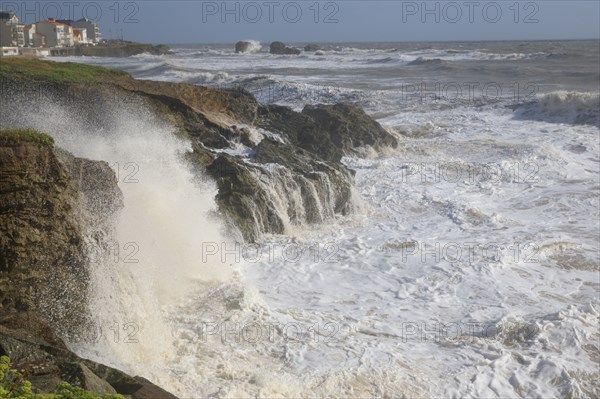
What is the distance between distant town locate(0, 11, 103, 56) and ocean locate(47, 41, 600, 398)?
4868 cm

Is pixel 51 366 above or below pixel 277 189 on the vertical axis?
below

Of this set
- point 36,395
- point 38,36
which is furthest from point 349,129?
point 38,36

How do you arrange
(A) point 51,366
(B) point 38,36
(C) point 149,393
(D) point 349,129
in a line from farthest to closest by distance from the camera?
(B) point 38,36 < (D) point 349,129 < (C) point 149,393 < (A) point 51,366

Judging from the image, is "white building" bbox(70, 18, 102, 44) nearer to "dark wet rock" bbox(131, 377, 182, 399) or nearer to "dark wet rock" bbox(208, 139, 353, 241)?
"dark wet rock" bbox(208, 139, 353, 241)

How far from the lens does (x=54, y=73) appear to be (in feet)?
49.7

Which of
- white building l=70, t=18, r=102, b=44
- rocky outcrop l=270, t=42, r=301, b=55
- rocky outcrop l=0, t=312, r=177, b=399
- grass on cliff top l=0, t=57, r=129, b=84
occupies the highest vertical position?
white building l=70, t=18, r=102, b=44

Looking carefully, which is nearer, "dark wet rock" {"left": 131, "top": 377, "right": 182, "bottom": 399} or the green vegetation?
the green vegetation

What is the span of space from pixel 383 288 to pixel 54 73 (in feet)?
33.4

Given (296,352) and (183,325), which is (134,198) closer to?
(183,325)

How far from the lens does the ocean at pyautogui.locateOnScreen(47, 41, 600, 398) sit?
21.7 ft

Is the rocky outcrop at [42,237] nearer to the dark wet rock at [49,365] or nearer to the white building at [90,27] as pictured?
the dark wet rock at [49,365]

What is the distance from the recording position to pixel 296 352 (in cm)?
709

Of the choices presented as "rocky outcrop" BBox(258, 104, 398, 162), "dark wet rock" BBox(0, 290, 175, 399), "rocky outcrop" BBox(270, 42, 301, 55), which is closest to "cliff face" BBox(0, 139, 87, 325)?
"dark wet rock" BBox(0, 290, 175, 399)

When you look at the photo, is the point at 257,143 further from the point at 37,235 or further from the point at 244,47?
the point at 244,47
